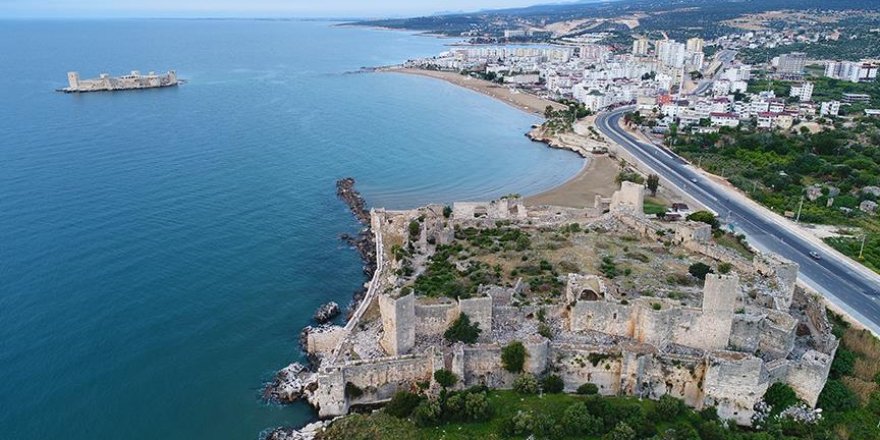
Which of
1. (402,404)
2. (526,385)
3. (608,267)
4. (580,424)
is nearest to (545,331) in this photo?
(526,385)

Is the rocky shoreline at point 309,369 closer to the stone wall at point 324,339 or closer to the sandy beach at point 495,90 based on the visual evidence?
the stone wall at point 324,339

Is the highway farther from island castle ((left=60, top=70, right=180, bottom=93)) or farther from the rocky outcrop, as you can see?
island castle ((left=60, top=70, right=180, bottom=93))

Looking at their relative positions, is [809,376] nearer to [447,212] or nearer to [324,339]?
[324,339]

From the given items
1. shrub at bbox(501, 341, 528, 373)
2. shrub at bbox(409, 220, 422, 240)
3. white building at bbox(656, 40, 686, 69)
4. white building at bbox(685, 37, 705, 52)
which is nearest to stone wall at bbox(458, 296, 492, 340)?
shrub at bbox(501, 341, 528, 373)

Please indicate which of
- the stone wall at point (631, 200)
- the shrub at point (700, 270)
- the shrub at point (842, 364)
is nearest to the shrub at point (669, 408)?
the shrub at point (842, 364)

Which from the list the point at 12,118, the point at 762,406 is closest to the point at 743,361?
the point at 762,406
